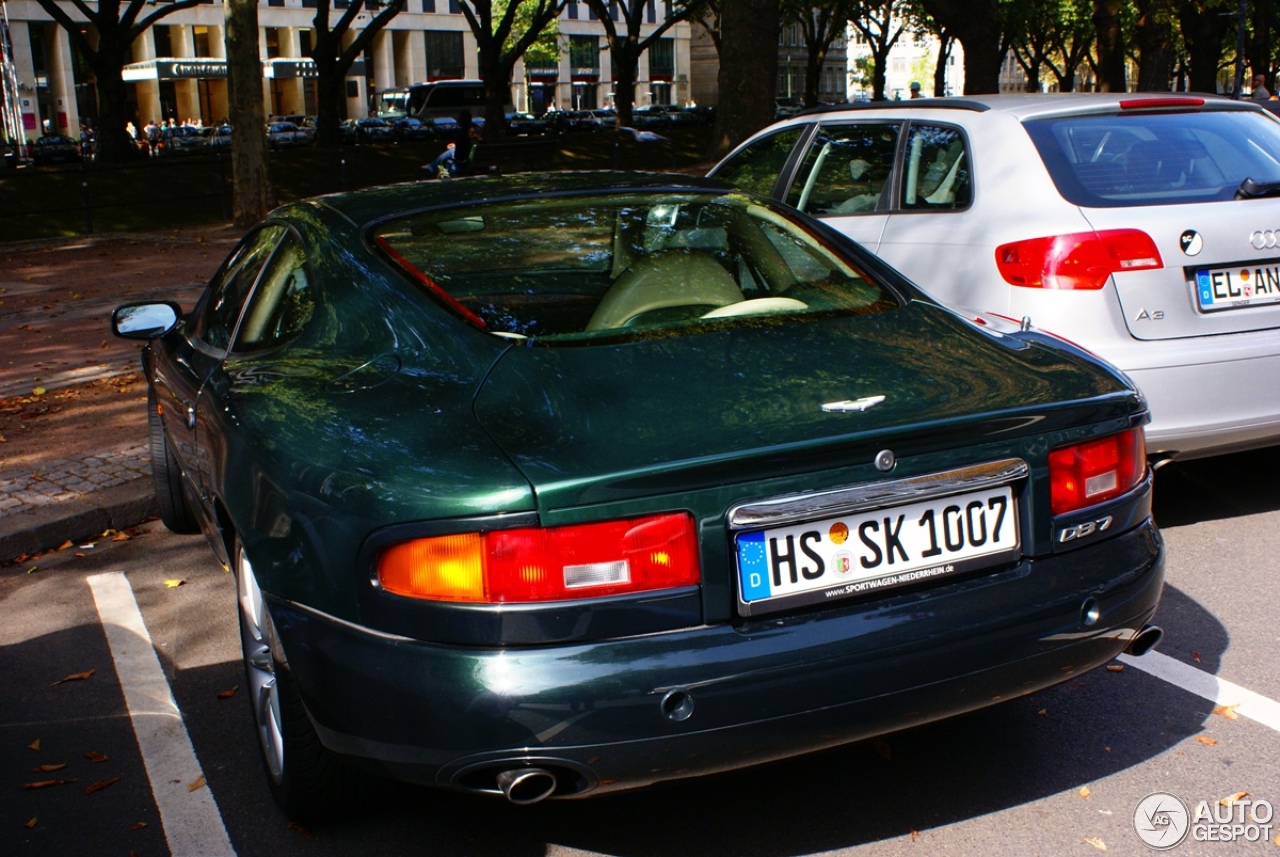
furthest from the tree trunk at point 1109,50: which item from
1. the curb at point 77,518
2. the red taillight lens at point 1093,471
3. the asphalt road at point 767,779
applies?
the red taillight lens at point 1093,471

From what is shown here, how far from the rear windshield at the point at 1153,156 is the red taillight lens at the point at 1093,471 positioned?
83.7 inches

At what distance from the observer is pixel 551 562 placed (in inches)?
97.7

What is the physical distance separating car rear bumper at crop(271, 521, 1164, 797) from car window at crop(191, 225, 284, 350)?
169cm

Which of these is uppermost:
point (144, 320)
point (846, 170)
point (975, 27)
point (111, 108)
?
point (975, 27)

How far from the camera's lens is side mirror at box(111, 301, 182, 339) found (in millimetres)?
4621

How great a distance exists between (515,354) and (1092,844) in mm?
1647

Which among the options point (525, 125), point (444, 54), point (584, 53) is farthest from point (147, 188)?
point (584, 53)

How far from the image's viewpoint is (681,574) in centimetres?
254

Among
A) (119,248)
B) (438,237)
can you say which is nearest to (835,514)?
(438,237)

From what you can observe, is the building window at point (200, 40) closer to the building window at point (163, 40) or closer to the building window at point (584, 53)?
the building window at point (163, 40)

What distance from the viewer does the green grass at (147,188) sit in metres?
20.4

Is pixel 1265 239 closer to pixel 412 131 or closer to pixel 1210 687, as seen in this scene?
pixel 1210 687

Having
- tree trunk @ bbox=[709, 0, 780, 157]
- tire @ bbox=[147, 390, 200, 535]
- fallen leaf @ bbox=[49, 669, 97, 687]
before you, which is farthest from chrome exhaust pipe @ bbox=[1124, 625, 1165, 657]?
tree trunk @ bbox=[709, 0, 780, 157]

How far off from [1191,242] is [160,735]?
12.3 feet
